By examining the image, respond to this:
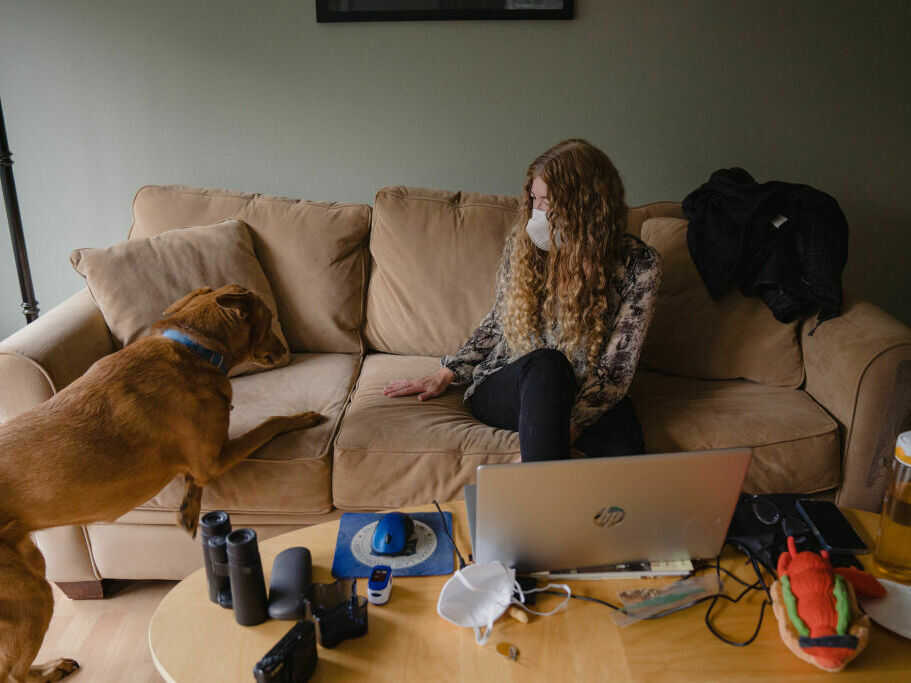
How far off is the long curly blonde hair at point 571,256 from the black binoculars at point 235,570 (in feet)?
3.06

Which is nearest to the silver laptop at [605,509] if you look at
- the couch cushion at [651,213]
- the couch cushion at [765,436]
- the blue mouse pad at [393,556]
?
the blue mouse pad at [393,556]

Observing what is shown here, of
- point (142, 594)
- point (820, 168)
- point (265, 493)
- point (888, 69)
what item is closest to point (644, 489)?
point (265, 493)

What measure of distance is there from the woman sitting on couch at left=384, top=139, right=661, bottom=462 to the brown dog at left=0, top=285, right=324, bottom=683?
0.59m

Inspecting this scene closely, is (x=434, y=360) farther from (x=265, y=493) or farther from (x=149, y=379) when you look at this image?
(x=149, y=379)

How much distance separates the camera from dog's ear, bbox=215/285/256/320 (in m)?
1.67

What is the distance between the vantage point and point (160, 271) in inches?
76.7

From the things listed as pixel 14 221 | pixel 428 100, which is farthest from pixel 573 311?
pixel 14 221

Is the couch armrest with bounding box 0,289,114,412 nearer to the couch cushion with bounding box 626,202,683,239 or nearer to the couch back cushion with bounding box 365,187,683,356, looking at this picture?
the couch back cushion with bounding box 365,187,683,356

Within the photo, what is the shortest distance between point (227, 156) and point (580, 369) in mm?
1623

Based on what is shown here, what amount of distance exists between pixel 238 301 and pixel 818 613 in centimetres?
140

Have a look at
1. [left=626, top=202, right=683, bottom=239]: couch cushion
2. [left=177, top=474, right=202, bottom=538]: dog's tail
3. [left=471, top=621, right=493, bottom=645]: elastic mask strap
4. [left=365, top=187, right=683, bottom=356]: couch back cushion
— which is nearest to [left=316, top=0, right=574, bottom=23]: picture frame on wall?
[left=365, top=187, right=683, bottom=356]: couch back cushion

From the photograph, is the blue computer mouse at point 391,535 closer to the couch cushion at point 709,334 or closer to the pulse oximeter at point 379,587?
the pulse oximeter at point 379,587

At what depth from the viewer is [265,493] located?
165 cm

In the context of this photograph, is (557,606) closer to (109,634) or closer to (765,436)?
(765,436)
